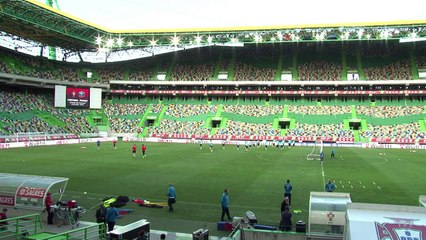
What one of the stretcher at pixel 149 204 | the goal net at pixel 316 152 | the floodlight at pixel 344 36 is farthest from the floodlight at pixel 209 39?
the stretcher at pixel 149 204

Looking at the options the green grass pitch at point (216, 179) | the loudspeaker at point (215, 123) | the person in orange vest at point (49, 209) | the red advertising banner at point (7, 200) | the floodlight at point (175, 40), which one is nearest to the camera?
the person in orange vest at point (49, 209)

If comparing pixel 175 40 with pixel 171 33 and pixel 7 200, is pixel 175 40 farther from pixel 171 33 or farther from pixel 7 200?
pixel 7 200

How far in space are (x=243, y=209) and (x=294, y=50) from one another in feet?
221

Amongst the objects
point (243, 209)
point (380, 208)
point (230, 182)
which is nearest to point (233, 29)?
point (230, 182)

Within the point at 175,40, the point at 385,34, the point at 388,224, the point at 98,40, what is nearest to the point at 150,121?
the point at 175,40

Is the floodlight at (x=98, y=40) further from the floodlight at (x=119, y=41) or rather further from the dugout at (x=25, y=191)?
the dugout at (x=25, y=191)

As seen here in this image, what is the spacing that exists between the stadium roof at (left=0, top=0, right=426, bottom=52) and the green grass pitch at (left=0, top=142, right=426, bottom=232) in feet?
85.8

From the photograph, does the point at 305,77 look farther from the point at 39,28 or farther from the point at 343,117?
the point at 39,28

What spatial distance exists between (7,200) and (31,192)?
129 centimetres

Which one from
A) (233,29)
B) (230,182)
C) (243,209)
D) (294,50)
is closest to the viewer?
(243,209)

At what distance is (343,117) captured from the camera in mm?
70125

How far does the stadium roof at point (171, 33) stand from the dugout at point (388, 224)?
55424 millimetres

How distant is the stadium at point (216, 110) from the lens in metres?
27.4

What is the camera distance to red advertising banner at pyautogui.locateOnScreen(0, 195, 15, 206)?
16.3 meters
